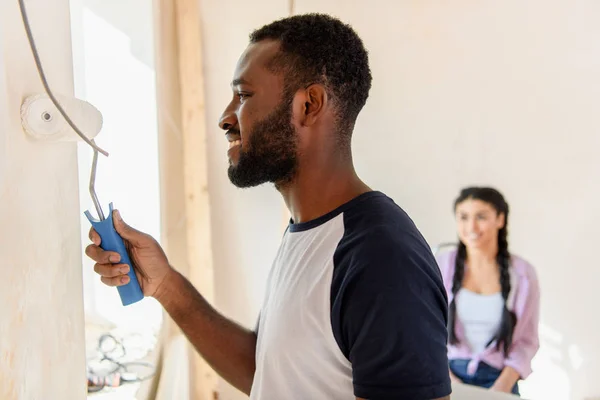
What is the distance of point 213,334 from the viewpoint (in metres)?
1.01

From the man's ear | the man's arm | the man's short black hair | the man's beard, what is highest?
the man's short black hair

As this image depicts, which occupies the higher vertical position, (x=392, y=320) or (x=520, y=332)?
(x=392, y=320)

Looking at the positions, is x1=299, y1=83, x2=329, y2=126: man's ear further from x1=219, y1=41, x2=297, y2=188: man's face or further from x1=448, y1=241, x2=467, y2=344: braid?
x1=448, y1=241, x2=467, y2=344: braid

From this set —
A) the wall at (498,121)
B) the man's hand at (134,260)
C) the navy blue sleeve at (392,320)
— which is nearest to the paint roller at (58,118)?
the man's hand at (134,260)

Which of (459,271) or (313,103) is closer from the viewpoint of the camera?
(313,103)

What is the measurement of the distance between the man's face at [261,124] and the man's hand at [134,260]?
0.20 m

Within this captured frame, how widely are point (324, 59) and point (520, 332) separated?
1.42m

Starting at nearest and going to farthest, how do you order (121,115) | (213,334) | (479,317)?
(213,334) → (121,115) → (479,317)

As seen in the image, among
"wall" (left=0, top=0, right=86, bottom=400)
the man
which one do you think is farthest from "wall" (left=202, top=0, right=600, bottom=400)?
"wall" (left=0, top=0, right=86, bottom=400)

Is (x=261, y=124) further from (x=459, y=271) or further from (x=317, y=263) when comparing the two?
(x=459, y=271)

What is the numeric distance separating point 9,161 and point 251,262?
1.49 meters

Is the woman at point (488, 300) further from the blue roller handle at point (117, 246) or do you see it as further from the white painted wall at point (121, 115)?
the blue roller handle at point (117, 246)

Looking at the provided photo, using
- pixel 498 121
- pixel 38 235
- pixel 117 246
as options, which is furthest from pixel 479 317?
pixel 38 235

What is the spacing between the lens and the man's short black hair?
85cm
